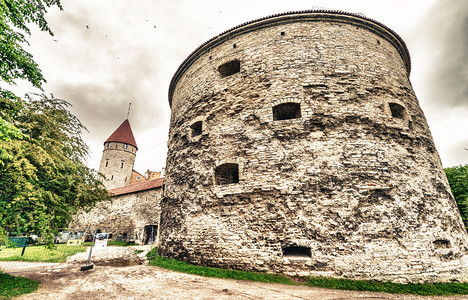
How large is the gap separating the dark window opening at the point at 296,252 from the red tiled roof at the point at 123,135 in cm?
2868

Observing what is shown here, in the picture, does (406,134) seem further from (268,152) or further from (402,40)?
(402,40)

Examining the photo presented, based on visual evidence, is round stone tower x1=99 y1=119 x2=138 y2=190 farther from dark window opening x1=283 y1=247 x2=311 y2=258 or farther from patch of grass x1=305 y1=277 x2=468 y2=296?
patch of grass x1=305 y1=277 x2=468 y2=296

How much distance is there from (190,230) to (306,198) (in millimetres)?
3642

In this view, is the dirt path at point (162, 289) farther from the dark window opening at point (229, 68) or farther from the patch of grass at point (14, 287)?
the dark window opening at point (229, 68)

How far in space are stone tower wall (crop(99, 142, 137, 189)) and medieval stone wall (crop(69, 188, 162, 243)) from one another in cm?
878

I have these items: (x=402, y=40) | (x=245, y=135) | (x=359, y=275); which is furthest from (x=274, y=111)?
(x=402, y=40)

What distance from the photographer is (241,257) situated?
19.1 feet

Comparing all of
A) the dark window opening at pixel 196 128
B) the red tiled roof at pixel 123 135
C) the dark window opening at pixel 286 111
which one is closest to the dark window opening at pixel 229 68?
the dark window opening at pixel 196 128

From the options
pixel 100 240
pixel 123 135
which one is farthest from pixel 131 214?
pixel 123 135

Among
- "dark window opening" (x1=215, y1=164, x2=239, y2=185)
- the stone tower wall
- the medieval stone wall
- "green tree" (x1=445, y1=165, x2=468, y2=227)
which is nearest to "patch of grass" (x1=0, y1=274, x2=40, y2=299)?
"dark window opening" (x1=215, y1=164, x2=239, y2=185)

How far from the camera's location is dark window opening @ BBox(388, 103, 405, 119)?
7.05m

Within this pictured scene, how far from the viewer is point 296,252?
5676mm

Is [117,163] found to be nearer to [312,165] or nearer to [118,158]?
[118,158]

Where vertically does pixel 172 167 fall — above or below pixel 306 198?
above
